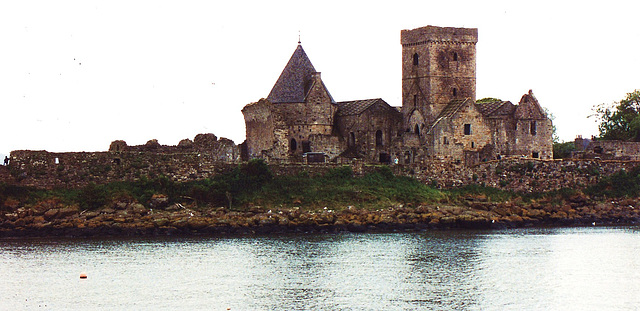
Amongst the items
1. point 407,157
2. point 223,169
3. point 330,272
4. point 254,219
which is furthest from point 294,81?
point 330,272

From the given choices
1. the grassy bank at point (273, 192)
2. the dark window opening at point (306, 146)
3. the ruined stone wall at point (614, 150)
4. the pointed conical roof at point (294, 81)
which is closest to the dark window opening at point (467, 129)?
the grassy bank at point (273, 192)

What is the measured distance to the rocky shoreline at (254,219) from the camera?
5356 cm

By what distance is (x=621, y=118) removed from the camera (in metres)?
89.4

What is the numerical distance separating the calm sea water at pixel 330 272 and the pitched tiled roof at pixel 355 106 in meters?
19.3

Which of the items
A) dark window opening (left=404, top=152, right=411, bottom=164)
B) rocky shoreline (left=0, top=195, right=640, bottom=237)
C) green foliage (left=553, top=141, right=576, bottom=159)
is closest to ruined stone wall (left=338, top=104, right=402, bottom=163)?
dark window opening (left=404, top=152, right=411, bottom=164)

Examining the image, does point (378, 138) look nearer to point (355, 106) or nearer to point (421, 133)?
point (355, 106)

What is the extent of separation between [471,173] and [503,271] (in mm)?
23057

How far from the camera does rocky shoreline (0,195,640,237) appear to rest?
53.6 meters

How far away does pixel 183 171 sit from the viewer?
59.8 metres

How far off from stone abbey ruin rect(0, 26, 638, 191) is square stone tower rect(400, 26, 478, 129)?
7cm

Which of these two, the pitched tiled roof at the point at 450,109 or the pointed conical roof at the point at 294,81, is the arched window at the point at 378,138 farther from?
the pointed conical roof at the point at 294,81

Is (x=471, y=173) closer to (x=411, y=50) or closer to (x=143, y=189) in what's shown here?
(x=411, y=50)

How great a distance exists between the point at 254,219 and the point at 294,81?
58.8ft

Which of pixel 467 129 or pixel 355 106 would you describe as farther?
pixel 355 106
